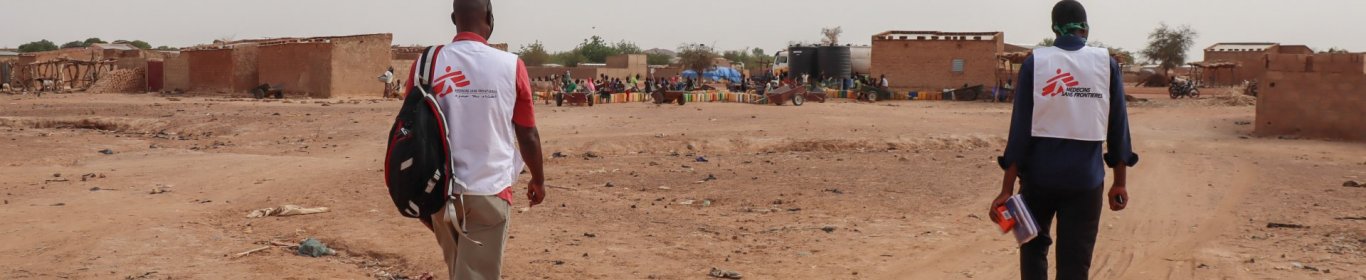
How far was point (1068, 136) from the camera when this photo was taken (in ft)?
14.0

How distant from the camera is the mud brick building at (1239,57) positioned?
4759cm

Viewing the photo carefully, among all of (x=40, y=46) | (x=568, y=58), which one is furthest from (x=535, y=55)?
(x=40, y=46)

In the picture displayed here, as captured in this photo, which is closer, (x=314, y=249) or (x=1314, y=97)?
(x=314, y=249)

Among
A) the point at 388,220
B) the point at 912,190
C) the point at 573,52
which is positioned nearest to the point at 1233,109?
the point at 912,190

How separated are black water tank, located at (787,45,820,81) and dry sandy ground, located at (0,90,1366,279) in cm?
2699

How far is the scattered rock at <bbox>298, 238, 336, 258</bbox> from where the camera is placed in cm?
721

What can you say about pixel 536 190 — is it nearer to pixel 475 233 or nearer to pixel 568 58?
pixel 475 233

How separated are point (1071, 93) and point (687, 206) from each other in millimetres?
5954

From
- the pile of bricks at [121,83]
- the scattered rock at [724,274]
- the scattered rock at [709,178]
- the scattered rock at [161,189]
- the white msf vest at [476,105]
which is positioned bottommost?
the scattered rock at [161,189]

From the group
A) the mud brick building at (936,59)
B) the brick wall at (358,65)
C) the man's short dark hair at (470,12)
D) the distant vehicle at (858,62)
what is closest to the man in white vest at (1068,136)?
the man's short dark hair at (470,12)

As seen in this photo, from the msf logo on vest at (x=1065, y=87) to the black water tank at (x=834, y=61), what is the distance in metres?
41.9

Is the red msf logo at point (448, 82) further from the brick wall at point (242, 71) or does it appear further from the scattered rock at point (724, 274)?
the brick wall at point (242, 71)

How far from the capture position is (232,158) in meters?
14.3

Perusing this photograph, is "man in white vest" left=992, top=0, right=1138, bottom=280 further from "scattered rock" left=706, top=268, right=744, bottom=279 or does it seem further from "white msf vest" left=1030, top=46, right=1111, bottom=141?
"scattered rock" left=706, top=268, right=744, bottom=279
